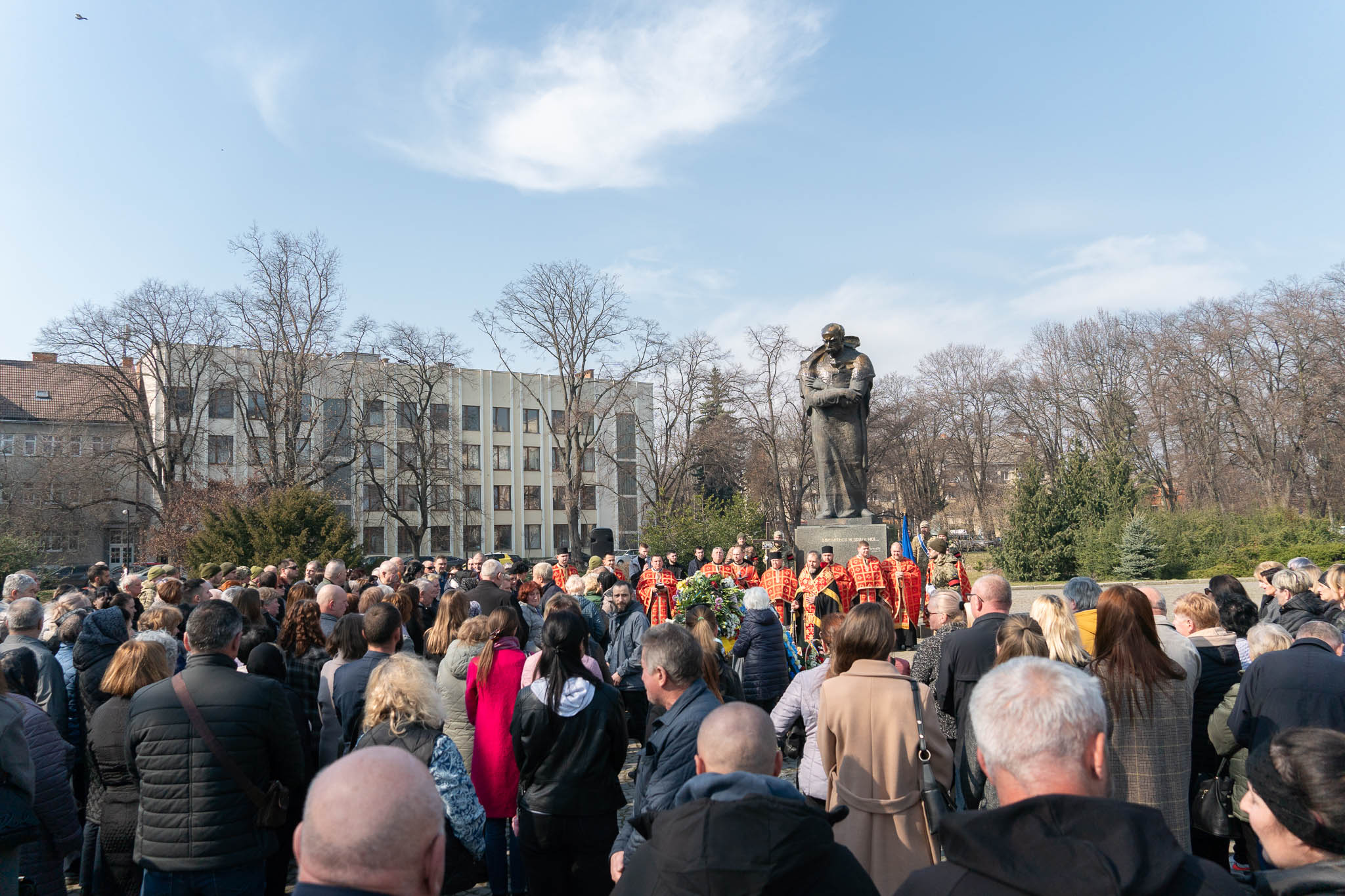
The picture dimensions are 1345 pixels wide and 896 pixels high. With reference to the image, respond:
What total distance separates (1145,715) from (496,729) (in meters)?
3.33

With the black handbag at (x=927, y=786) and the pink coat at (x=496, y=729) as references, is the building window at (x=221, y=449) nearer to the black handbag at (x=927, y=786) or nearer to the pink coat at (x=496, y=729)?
the pink coat at (x=496, y=729)

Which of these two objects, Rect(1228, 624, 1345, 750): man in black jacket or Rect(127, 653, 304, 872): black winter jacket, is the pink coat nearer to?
Rect(127, 653, 304, 872): black winter jacket

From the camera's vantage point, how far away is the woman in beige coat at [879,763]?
3.64 meters

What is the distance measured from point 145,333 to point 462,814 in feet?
139

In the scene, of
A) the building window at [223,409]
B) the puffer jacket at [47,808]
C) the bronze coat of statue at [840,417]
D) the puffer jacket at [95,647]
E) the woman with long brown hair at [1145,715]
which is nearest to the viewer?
the woman with long brown hair at [1145,715]

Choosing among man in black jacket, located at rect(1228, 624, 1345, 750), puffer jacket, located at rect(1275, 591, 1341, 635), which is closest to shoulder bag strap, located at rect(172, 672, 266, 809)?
man in black jacket, located at rect(1228, 624, 1345, 750)

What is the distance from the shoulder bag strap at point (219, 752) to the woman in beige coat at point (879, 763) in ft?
8.05

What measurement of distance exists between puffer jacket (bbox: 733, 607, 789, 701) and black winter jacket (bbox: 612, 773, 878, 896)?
5.38 m

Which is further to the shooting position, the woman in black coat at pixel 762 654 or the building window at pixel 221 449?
the building window at pixel 221 449

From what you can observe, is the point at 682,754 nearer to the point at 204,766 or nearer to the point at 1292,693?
the point at 204,766

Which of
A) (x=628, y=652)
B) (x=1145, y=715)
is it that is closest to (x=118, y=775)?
(x=628, y=652)

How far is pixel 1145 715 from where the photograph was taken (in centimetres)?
388

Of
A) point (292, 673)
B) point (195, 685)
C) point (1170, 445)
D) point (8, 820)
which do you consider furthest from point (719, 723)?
point (1170, 445)

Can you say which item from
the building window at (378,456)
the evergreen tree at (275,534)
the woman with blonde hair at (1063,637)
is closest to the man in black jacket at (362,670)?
the woman with blonde hair at (1063,637)
